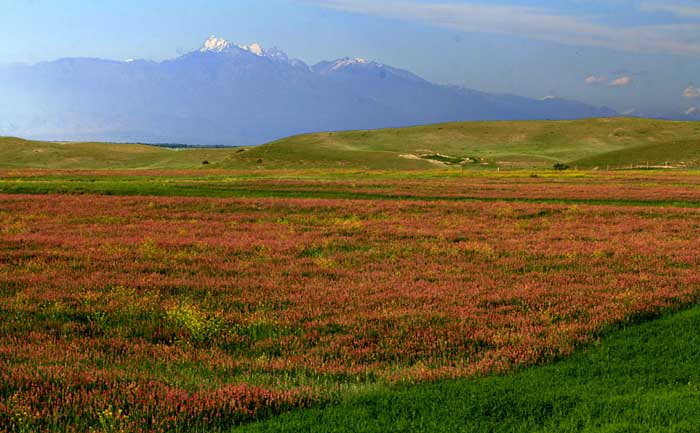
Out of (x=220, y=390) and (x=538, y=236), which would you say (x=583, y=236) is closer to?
(x=538, y=236)

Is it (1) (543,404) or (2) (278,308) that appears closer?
(1) (543,404)

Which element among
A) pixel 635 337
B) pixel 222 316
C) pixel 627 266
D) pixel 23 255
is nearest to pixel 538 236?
pixel 627 266

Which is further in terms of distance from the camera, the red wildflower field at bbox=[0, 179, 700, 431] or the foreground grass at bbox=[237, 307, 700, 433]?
the red wildflower field at bbox=[0, 179, 700, 431]

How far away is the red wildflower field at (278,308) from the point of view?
916cm

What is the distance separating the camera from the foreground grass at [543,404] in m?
8.13

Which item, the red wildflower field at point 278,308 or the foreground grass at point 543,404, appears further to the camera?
the red wildflower field at point 278,308

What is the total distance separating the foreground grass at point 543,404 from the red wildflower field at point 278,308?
0.66m

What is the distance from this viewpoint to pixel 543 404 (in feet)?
29.1

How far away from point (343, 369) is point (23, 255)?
15639mm

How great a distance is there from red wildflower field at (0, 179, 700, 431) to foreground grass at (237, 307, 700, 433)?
66 cm

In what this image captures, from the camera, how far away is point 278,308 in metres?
15.2

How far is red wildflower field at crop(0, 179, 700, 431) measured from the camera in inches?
361

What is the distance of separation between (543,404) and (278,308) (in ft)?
25.4

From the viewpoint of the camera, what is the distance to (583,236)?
28.5 m
